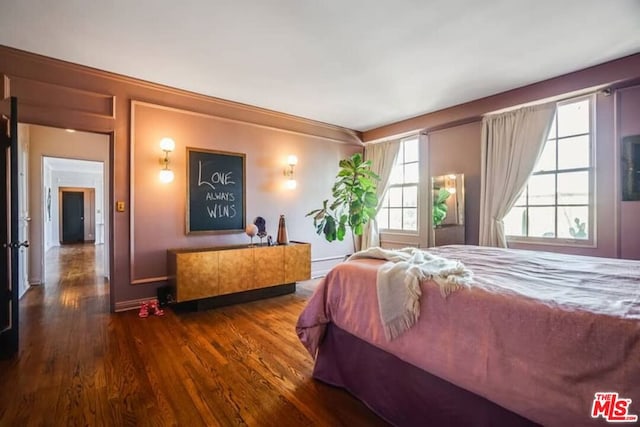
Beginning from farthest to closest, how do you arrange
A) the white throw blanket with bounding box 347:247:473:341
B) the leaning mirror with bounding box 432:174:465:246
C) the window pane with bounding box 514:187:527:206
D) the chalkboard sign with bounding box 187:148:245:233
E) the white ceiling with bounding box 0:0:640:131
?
the leaning mirror with bounding box 432:174:465:246 → the chalkboard sign with bounding box 187:148:245:233 → the window pane with bounding box 514:187:527:206 → the white ceiling with bounding box 0:0:640:131 → the white throw blanket with bounding box 347:247:473:341

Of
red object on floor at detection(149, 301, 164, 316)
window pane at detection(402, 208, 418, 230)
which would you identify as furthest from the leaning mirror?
red object on floor at detection(149, 301, 164, 316)

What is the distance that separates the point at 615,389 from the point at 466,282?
57cm

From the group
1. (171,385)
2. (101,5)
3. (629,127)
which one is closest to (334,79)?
(101,5)

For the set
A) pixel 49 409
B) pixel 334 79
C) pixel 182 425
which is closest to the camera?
pixel 182 425

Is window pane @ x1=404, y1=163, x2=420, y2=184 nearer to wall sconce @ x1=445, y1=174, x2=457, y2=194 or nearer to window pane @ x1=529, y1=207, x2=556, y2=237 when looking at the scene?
wall sconce @ x1=445, y1=174, x2=457, y2=194

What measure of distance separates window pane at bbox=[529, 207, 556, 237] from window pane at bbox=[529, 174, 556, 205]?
8 centimetres

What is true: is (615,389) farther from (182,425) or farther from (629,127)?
(629,127)

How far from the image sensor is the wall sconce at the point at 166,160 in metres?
3.41

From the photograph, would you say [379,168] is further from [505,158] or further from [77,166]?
[77,166]

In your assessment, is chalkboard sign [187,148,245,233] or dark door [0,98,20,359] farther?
chalkboard sign [187,148,245,233]

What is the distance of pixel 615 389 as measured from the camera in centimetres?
93

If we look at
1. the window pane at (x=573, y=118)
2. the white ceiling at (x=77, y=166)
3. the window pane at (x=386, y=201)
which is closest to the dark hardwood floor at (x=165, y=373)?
the window pane at (x=386, y=201)

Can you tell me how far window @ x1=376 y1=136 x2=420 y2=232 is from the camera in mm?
4738

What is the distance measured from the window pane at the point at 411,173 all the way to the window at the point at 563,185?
1.51m
